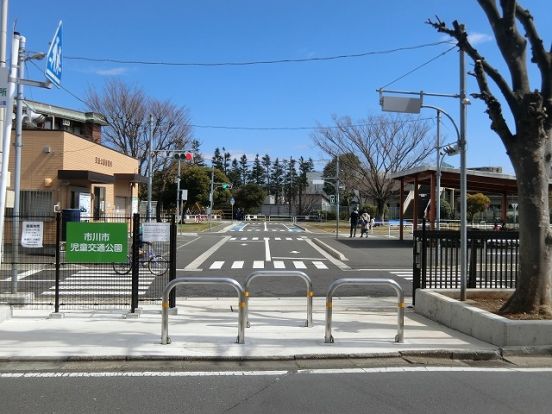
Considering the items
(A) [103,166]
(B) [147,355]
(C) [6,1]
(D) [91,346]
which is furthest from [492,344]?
(A) [103,166]

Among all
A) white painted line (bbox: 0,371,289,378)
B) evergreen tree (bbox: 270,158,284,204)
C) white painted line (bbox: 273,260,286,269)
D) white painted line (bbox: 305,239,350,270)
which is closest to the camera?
white painted line (bbox: 0,371,289,378)

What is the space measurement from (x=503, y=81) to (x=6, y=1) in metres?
8.84

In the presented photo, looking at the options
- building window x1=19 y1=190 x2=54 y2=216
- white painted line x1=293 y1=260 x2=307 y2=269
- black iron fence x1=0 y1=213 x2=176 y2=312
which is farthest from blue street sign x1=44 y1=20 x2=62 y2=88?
building window x1=19 y1=190 x2=54 y2=216

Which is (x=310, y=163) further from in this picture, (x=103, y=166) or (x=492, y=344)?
(x=492, y=344)

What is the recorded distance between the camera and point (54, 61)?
1097 cm

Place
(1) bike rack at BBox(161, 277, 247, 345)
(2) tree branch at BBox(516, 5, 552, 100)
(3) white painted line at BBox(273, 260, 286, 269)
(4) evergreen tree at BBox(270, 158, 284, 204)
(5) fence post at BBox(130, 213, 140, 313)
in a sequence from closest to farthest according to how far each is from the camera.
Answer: (1) bike rack at BBox(161, 277, 247, 345) < (2) tree branch at BBox(516, 5, 552, 100) < (5) fence post at BBox(130, 213, 140, 313) < (3) white painted line at BBox(273, 260, 286, 269) < (4) evergreen tree at BBox(270, 158, 284, 204)

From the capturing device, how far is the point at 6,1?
33.6ft

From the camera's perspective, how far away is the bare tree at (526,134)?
8359mm

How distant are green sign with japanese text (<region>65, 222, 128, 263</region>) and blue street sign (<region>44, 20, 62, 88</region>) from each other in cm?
302

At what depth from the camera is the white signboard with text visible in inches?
416

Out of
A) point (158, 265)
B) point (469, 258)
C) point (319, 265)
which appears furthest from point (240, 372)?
point (319, 265)

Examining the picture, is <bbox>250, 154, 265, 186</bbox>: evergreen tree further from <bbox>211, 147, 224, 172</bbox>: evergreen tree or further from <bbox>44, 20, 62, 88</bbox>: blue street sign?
<bbox>44, 20, 62, 88</bbox>: blue street sign

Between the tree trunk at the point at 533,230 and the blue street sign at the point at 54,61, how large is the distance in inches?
335

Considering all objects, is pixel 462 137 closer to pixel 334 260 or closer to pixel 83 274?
pixel 83 274
